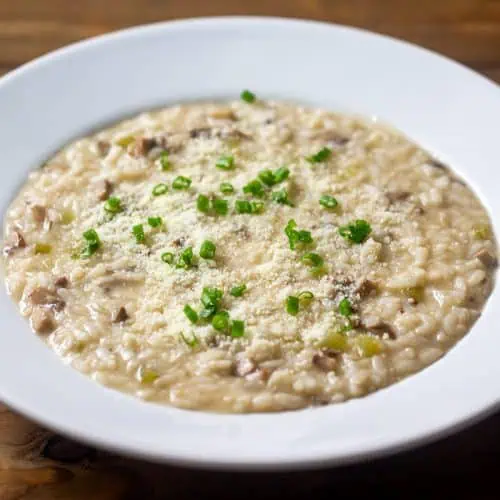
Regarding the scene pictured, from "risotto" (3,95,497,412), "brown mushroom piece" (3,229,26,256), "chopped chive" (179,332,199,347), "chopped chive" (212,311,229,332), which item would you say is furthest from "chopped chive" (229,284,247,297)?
"brown mushroom piece" (3,229,26,256)

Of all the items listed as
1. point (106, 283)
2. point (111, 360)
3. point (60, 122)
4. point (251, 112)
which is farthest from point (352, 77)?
point (111, 360)

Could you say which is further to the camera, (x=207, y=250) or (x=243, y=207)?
(x=243, y=207)

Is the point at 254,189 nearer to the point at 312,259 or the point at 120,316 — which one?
the point at 312,259

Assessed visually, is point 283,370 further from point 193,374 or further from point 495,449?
point 495,449

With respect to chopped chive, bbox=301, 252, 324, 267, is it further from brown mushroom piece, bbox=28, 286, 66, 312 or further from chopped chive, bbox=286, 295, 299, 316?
brown mushroom piece, bbox=28, 286, 66, 312

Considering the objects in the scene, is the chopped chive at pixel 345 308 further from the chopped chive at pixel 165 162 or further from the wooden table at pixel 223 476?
the chopped chive at pixel 165 162

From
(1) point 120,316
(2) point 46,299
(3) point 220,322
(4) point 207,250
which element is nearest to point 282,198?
(4) point 207,250

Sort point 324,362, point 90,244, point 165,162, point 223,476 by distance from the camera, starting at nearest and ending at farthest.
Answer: point 223,476
point 324,362
point 90,244
point 165,162
